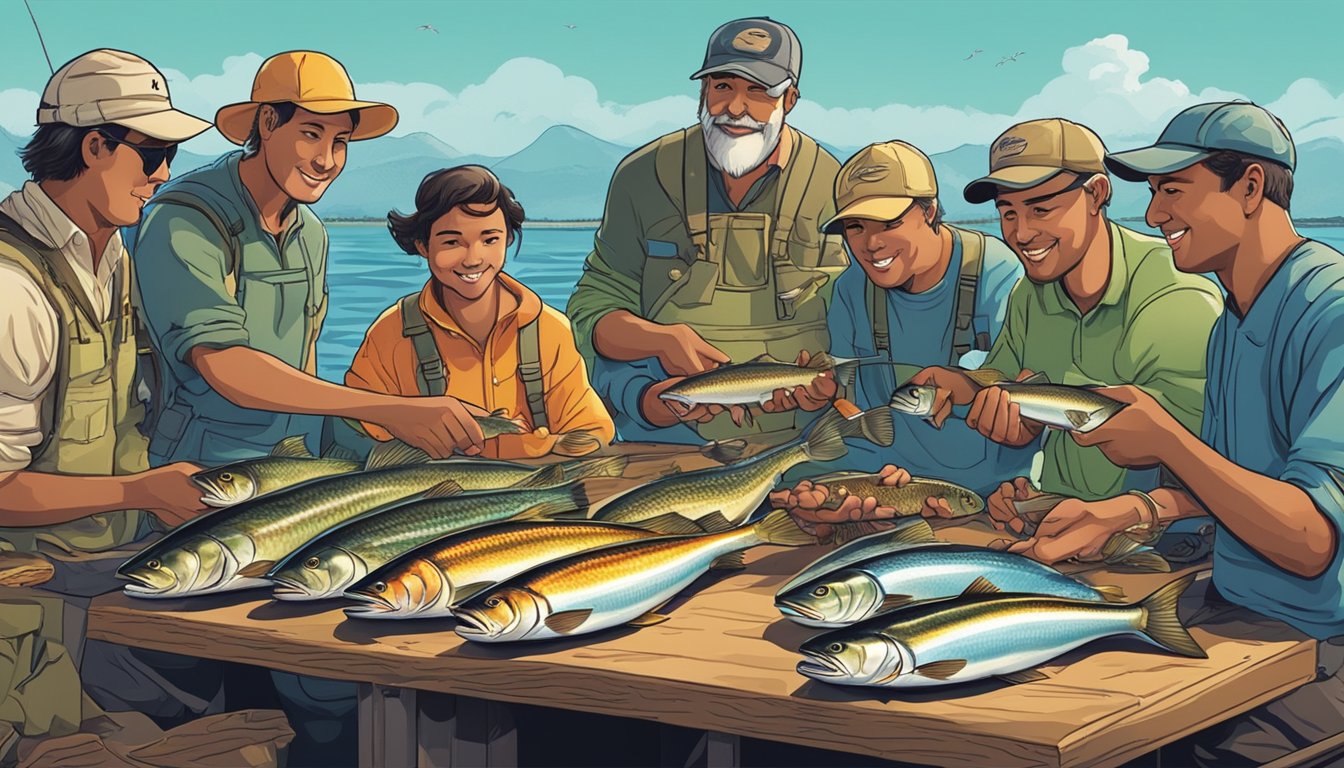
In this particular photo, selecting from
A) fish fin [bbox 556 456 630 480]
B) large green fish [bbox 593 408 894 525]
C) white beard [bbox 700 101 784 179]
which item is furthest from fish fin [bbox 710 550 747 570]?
white beard [bbox 700 101 784 179]

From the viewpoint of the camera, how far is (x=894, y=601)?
4859mm

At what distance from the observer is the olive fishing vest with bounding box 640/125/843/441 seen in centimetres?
766

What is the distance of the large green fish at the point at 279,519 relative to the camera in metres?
5.15

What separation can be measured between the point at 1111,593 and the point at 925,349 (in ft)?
7.11

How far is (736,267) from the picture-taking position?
773cm

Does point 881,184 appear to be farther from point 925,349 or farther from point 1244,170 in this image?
point 1244,170

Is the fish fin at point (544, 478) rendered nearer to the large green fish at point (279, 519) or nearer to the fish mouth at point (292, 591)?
the large green fish at point (279, 519)

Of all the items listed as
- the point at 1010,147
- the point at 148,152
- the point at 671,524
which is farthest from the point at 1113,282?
the point at 148,152

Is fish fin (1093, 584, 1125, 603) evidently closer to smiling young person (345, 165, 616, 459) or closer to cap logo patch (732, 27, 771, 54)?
smiling young person (345, 165, 616, 459)

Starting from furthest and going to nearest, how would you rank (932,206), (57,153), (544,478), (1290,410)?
(932,206) < (57,153) < (544,478) < (1290,410)

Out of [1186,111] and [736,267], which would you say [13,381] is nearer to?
[736,267]

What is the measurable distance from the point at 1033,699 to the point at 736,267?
12.4ft

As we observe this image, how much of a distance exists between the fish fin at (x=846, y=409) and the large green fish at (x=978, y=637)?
5.68 ft

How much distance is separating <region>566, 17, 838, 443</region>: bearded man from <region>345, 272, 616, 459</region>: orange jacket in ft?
1.48
